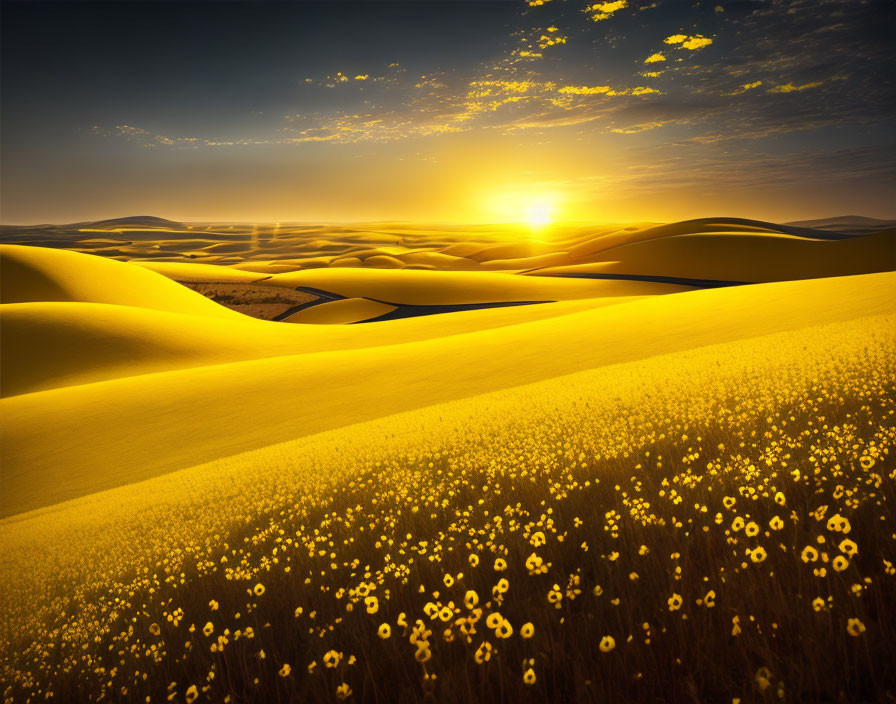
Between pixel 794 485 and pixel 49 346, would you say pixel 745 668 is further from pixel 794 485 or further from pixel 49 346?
pixel 49 346

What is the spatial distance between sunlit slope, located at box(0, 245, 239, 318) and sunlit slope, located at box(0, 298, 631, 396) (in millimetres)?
15459

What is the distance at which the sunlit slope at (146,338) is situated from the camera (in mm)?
28297

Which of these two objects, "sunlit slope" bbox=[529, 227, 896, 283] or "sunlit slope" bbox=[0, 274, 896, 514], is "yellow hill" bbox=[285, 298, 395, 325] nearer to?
"sunlit slope" bbox=[0, 274, 896, 514]

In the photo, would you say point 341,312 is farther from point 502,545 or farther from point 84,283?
point 502,545

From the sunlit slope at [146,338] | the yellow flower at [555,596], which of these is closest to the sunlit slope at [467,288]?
the sunlit slope at [146,338]

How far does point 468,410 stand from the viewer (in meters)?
12.3

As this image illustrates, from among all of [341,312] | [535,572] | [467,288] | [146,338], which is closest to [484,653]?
[535,572]

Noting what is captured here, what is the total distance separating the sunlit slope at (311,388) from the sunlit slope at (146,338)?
6.26 metres

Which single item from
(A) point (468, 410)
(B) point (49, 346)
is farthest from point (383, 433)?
(B) point (49, 346)

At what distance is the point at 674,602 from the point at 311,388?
2013 cm

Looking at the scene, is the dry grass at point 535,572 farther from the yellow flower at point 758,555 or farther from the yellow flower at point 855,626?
the yellow flower at point 855,626

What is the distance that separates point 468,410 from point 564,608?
30.7 ft

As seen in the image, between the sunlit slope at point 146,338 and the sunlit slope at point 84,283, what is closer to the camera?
the sunlit slope at point 146,338

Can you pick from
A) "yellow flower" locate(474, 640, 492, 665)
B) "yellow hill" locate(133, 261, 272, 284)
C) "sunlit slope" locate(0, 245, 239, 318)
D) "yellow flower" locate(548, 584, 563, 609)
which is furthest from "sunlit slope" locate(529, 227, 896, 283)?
"yellow flower" locate(474, 640, 492, 665)
